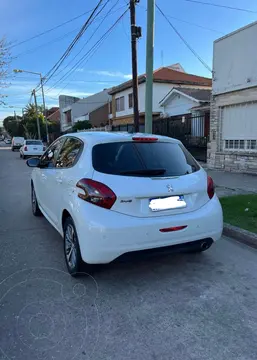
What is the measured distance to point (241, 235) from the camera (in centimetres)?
457

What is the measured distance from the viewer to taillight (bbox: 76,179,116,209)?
9.73 ft

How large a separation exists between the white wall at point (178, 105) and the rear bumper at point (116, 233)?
17.4 metres

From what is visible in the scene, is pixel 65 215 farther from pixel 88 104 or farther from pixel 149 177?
pixel 88 104

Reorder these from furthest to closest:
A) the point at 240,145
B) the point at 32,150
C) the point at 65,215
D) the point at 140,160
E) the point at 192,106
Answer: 1. the point at 32,150
2. the point at 192,106
3. the point at 240,145
4. the point at 65,215
5. the point at 140,160

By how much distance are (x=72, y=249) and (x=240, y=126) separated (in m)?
9.45

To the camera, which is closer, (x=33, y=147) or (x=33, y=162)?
(x=33, y=162)

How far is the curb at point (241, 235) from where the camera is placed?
4371mm

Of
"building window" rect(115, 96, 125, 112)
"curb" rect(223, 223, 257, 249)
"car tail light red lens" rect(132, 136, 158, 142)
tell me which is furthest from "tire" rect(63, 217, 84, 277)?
"building window" rect(115, 96, 125, 112)

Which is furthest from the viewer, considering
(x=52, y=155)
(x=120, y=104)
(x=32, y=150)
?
(x=120, y=104)

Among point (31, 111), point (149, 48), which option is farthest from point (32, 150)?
point (31, 111)

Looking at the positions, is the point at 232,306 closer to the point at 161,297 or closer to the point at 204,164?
the point at 161,297

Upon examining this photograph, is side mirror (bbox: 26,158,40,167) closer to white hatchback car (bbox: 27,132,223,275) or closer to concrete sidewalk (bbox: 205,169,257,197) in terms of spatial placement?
white hatchback car (bbox: 27,132,223,275)

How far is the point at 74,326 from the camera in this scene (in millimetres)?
2523

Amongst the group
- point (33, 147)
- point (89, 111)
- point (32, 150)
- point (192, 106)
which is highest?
point (89, 111)
